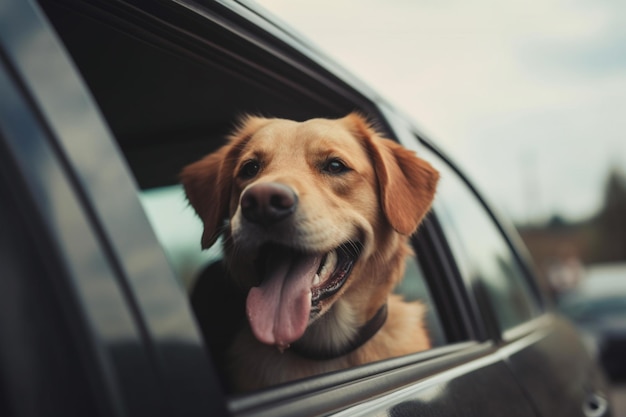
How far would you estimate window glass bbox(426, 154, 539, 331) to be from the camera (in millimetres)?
2988

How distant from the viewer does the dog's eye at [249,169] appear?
196 cm

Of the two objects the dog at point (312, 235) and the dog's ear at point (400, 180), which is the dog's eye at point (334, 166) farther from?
the dog's ear at point (400, 180)

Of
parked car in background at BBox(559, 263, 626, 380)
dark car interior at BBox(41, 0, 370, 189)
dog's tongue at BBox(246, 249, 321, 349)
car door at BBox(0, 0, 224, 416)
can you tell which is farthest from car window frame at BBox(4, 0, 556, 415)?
parked car in background at BBox(559, 263, 626, 380)

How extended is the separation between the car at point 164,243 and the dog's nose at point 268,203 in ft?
0.66

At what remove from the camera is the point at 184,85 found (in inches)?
93.4

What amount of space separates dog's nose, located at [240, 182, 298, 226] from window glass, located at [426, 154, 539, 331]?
0.97 m

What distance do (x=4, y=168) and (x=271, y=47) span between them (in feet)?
3.71

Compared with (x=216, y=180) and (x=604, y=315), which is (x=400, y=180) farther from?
(x=604, y=315)

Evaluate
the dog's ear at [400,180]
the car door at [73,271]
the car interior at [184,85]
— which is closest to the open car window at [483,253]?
the dog's ear at [400,180]

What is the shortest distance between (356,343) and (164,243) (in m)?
0.57

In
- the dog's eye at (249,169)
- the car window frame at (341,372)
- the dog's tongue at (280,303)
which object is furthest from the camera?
the dog's eye at (249,169)

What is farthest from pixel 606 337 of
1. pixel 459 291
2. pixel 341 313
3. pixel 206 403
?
pixel 206 403

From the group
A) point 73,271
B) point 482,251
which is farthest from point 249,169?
point 482,251

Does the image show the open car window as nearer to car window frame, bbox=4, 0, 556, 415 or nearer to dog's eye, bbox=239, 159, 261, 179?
car window frame, bbox=4, 0, 556, 415
